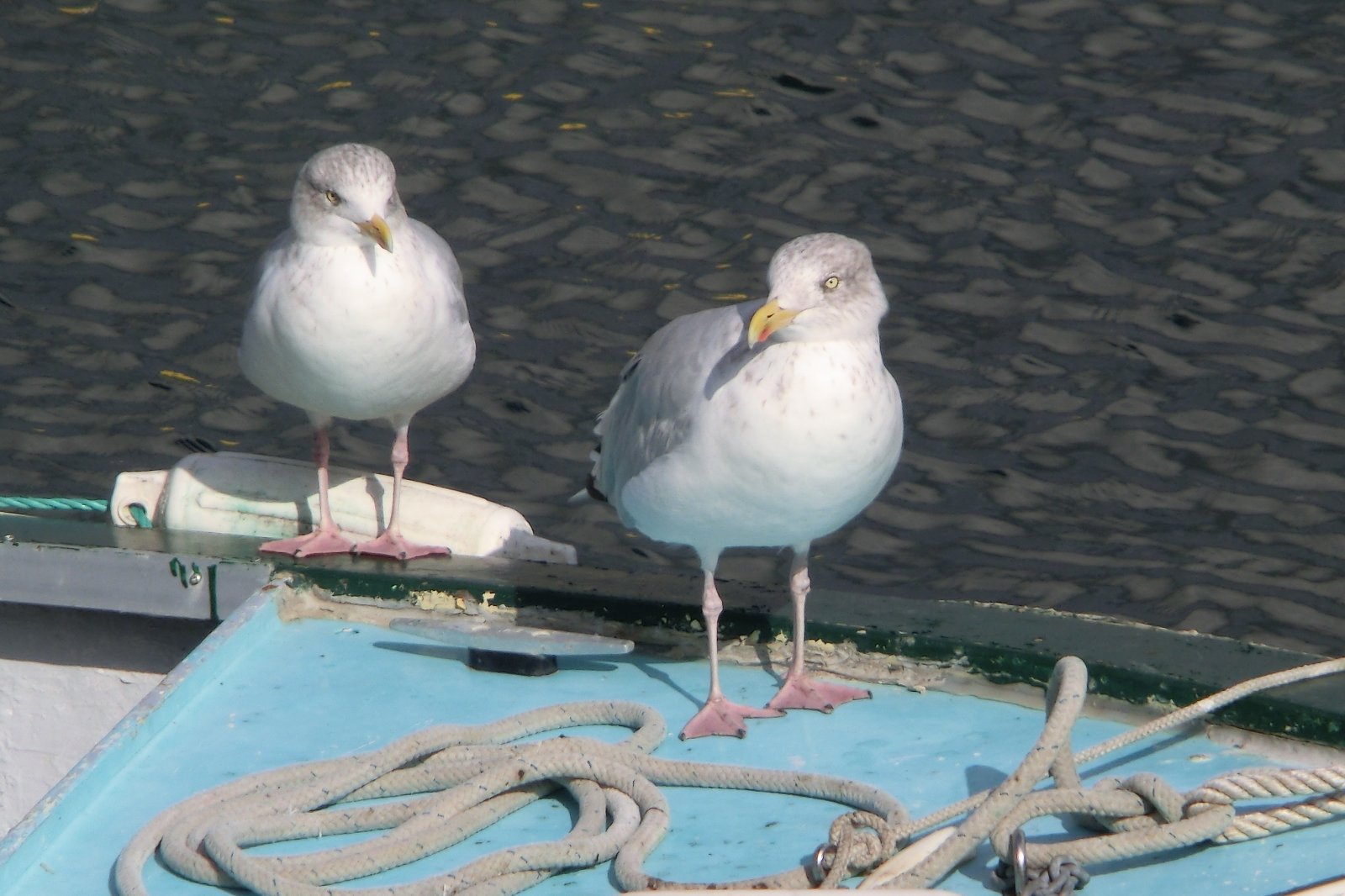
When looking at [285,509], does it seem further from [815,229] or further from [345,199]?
[815,229]

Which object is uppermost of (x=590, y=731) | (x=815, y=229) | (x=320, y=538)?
(x=590, y=731)

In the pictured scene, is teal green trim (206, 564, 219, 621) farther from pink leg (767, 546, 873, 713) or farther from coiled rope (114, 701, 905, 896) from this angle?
pink leg (767, 546, 873, 713)

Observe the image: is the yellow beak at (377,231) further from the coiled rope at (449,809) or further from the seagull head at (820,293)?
the coiled rope at (449,809)

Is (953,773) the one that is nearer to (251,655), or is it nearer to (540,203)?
(251,655)

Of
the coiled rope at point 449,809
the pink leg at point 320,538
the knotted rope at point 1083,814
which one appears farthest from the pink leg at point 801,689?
the pink leg at point 320,538

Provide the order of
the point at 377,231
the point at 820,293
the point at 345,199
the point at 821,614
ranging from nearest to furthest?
the point at 820,293 < the point at 821,614 < the point at 377,231 < the point at 345,199

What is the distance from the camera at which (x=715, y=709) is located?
4.04m

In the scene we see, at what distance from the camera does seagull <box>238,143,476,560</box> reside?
4.83 meters

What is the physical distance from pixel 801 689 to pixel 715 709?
0.22 metres

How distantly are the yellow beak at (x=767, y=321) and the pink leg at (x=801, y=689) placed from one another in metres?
0.65

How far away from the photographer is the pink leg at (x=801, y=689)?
4.11 metres

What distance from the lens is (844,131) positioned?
32.3 feet

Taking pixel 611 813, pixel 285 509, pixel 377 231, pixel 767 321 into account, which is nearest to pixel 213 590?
pixel 285 509

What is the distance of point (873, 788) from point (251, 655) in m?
1.47
